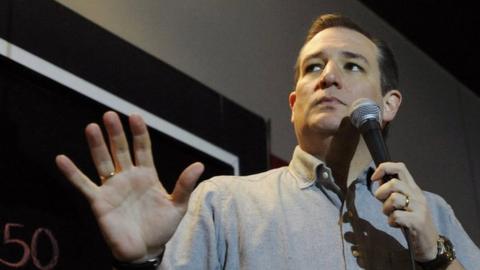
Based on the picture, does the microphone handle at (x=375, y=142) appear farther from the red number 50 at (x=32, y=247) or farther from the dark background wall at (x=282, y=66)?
the dark background wall at (x=282, y=66)

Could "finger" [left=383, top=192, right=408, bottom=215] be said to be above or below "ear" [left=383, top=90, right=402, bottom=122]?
below

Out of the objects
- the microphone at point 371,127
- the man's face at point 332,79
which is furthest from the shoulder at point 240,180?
the microphone at point 371,127

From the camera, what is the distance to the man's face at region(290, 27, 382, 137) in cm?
166

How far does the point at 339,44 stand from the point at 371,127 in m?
0.43

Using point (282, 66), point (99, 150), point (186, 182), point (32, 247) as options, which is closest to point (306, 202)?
point (186, 182)

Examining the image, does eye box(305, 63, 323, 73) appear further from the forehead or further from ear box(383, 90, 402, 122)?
ear box(383, 90, 402, 122)

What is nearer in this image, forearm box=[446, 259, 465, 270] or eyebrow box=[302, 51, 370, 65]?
forearm box=[446, 259, 465, 270]

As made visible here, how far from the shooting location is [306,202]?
1568 mm

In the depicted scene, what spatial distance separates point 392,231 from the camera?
1583 millimetres

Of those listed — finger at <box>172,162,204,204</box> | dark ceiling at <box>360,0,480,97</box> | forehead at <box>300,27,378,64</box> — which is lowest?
finger at <box>172,162,204,204</box>

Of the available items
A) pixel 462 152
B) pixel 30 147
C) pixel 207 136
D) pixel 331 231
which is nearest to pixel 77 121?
pixel 30 147

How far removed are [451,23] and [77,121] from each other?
2.26 m

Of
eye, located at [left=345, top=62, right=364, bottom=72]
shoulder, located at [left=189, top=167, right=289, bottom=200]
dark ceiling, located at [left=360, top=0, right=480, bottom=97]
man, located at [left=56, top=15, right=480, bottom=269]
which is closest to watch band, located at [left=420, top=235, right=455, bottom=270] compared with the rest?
man, located at [left=56, top=15, right=480, bottom=269]

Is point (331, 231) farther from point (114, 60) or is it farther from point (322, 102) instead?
point (114, 60)
